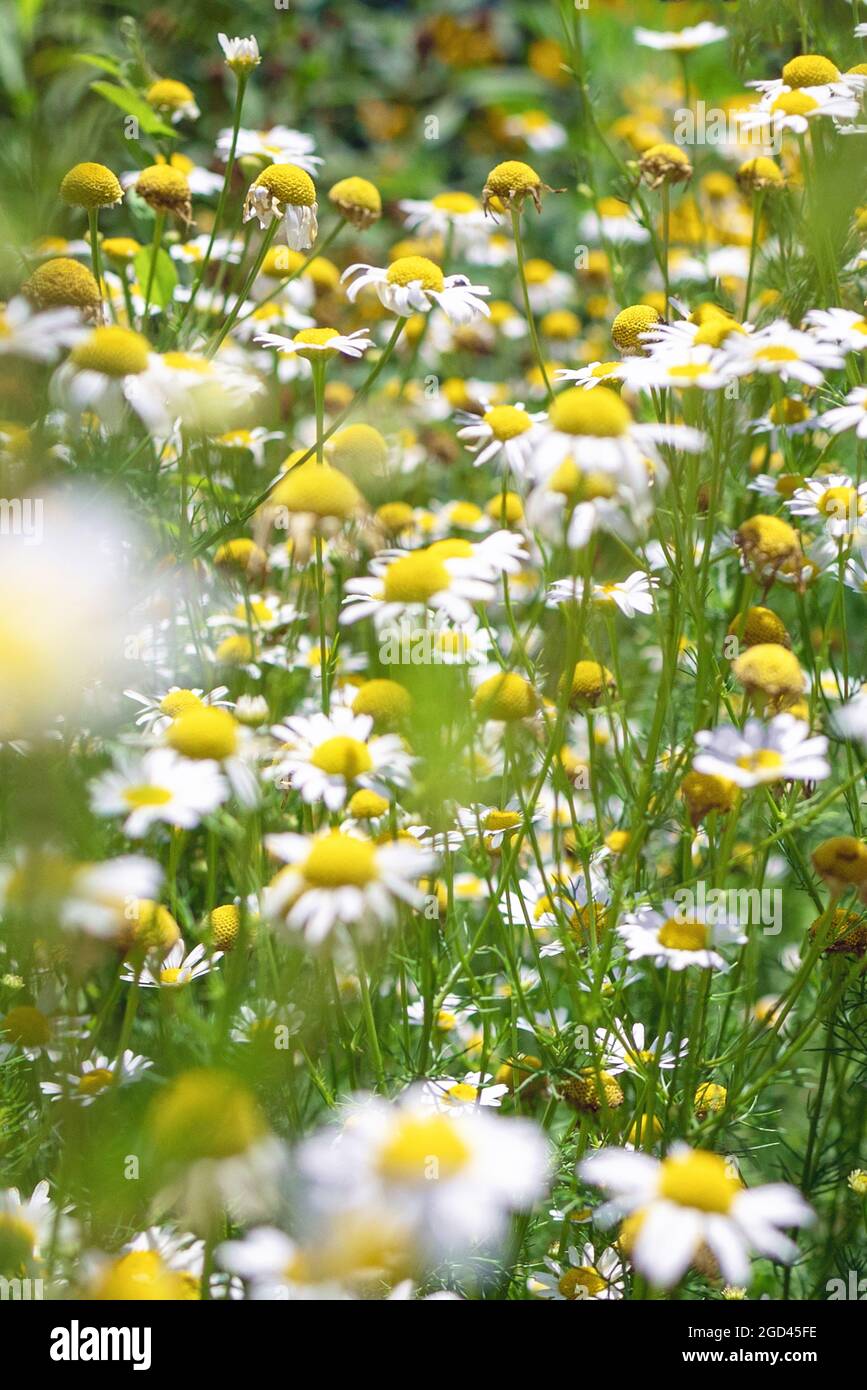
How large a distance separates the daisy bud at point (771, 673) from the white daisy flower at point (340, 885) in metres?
0.28

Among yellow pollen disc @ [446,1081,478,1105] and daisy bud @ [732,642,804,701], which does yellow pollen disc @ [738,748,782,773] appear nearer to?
daisy bud @ [732,642,804,701]

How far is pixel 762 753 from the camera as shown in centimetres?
93

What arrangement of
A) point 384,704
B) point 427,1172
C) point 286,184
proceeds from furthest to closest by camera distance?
point 286,184 < point 384,704 < point 427,1172

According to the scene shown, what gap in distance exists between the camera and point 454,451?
2176 mm

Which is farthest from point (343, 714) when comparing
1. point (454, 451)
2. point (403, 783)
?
point (454, 451)

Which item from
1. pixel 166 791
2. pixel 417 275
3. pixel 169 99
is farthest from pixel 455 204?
pixel 166 791

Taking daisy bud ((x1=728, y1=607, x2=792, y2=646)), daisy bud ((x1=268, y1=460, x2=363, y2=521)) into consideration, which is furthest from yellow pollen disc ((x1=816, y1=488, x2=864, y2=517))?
daisy bud ((x1=268, y1=460, x2=363, y2=521))

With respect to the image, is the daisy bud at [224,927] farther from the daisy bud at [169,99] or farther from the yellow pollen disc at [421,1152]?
the daisy bud at [169,99]

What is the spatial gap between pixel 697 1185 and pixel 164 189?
3.31 ft

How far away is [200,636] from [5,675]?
1.85 feet

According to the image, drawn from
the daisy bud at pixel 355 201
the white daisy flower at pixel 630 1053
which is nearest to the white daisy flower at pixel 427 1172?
the white daisy flower at pixel 630 1053

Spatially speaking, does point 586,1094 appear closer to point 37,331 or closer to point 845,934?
point 845,934
